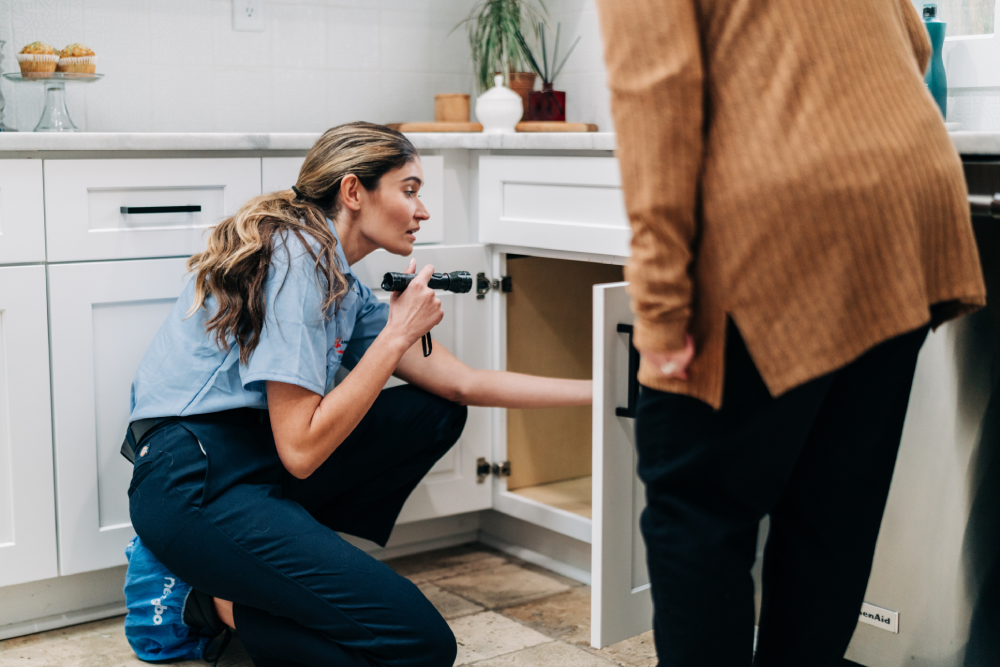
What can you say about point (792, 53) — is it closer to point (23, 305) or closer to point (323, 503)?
point (323, 503)

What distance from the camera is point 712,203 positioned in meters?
0.87

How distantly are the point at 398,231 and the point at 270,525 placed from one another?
0.52 m

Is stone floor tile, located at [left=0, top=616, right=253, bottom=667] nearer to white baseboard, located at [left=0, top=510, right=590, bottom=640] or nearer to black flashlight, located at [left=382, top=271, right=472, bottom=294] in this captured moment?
white baseboard, located at [left=0, top=510, right=590, bottom=640]

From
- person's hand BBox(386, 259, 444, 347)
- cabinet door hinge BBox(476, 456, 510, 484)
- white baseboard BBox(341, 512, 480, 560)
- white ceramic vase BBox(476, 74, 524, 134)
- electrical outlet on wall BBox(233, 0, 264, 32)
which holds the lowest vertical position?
white baseboard BBox(341, 512, 480, 560)

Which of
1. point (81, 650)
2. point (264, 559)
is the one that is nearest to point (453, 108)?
point (264, 559)

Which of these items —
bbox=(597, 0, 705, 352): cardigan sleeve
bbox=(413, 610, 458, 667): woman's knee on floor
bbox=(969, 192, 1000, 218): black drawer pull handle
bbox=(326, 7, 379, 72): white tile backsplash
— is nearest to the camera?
bbox=(597, 0, 705, 352): cardigan sleeve

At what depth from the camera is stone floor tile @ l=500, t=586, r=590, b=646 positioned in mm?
1788

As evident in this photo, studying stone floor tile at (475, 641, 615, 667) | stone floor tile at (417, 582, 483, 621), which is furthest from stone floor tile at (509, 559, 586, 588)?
stone floor tile at (475, 641, 615, 667)

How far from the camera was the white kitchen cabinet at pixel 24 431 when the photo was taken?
5.40ft

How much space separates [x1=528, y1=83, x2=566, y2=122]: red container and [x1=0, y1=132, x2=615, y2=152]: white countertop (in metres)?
0.45

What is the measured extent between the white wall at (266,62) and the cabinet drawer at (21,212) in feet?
1.74

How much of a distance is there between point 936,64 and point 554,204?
697 mm

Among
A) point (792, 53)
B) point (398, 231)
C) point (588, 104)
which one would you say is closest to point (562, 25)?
point (588, 104)

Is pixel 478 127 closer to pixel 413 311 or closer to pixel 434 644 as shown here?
pixel 413 311
